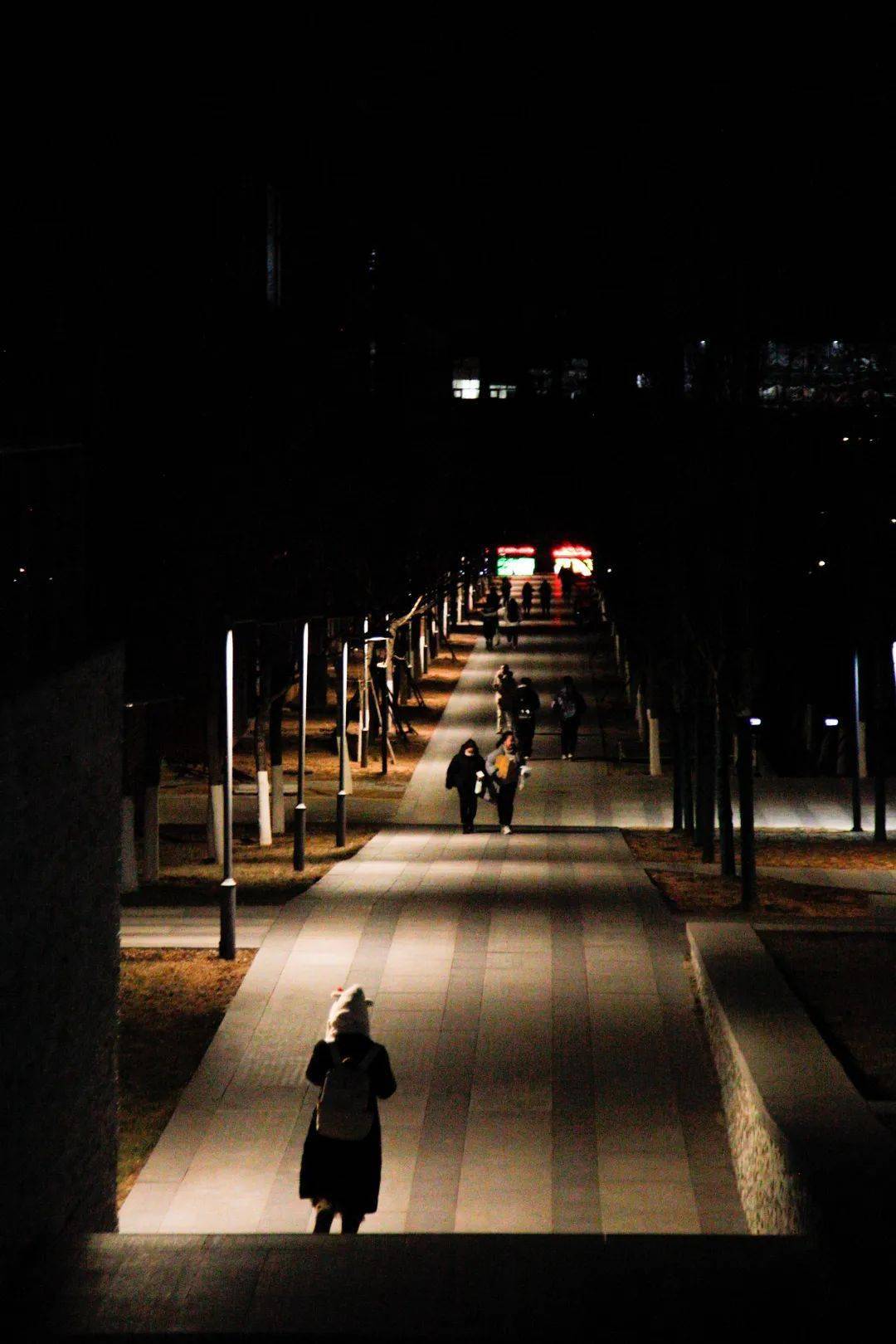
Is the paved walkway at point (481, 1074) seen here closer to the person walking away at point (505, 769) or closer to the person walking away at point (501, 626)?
the person walking away at point (505, 769)

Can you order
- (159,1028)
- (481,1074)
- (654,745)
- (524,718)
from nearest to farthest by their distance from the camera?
(481,1074) → (159,1028) → (654,745) → (524,718)

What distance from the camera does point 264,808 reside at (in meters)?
28.6

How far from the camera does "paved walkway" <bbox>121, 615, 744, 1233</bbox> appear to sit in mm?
10273

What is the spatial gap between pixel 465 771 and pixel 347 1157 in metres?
20.3

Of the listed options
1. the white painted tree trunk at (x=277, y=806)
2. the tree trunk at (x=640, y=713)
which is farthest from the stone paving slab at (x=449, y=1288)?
the tree trunk at (x=640, y=713)

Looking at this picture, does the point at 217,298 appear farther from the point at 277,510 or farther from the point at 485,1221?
the point at 485,1221

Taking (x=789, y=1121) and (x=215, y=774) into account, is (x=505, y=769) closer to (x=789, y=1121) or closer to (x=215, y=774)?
(x=215, y=774)

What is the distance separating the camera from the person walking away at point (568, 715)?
141ft

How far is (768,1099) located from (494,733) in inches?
1553

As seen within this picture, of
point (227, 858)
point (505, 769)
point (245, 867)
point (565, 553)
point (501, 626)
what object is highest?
point (565, 553)

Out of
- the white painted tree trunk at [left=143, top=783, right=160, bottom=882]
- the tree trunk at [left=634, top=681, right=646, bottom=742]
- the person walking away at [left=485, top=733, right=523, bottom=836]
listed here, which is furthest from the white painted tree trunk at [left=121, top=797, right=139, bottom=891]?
the tree trunk at [left=634, top=681, right=646, bottom=742]

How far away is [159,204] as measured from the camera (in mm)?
27891

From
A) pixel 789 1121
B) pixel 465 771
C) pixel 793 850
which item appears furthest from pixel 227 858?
pixel 793 850

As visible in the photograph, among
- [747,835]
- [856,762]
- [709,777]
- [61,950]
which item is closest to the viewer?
[61,950]
